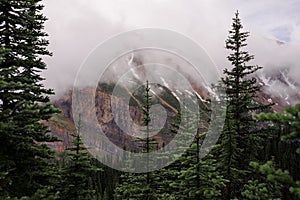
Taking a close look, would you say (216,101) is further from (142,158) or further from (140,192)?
(140,192)

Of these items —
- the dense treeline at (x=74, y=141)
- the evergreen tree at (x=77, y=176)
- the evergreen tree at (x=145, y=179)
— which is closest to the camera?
the dense treeline at (x=74, y=141)

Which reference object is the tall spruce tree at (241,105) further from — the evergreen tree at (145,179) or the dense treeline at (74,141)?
the evergreen tree at (145,179)

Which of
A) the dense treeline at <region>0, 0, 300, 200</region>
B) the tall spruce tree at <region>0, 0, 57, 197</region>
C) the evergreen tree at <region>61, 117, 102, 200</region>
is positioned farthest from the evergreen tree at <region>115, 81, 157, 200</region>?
the tall spruce tree at <region>0, 0, 57, 197</region>

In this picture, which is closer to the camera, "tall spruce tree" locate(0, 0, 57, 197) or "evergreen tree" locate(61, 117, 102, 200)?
"tall spruce tree" locate(0, 0, 57, 197)

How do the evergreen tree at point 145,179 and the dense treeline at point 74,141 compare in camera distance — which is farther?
the evergreen tree at point 145,179

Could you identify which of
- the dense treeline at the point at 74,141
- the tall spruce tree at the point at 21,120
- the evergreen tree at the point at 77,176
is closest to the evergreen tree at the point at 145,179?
the dense treeline at the point at 74,141

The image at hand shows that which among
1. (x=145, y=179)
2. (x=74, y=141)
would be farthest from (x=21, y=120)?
(x=145, y=179)

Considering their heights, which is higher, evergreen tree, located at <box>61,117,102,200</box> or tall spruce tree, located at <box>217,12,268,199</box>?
tall spruce tree, located at <box>217,12,268,199</box>

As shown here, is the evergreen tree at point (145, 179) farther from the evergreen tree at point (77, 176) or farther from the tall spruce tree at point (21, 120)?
the tall spruce tree at point (21, 120)

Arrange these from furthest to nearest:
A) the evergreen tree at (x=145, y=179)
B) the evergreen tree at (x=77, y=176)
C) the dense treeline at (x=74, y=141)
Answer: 1. the evergreen tree at (x=145, y=179)
2. the evergreen tree at (x=77, y=176)
3. the dense treeline at (x=74, y=141)

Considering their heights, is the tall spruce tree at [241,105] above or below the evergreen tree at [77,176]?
above

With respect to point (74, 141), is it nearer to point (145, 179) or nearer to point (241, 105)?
point (145, 179)

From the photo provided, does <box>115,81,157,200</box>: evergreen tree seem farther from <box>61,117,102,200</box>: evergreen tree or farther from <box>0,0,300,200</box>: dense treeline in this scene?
<box>61,117,102,200</box>: evergreen tree

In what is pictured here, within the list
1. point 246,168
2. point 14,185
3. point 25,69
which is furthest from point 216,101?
point 14,185
